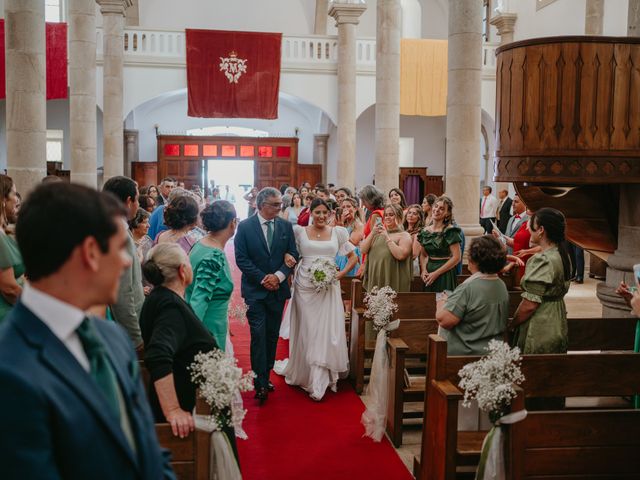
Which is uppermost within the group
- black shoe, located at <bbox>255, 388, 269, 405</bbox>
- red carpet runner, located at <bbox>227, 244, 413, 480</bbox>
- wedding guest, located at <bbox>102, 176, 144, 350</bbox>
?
wedding guest, located at <bbox>102, 176, 144, 350</bbox>

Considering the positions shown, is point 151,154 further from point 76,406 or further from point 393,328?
point 76,406

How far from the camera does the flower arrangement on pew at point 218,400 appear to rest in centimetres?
311

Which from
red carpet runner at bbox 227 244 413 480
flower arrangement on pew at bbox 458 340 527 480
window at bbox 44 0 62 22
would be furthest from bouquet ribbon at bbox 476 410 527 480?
window at bbox 44 0 62 22

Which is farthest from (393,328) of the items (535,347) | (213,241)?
(213,241)

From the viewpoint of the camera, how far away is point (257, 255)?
6016 mm

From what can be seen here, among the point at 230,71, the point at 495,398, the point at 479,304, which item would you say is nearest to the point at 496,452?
the point at 495,398

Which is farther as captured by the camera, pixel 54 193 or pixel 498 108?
pixel 498 108

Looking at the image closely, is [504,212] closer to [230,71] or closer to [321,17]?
[230,71]

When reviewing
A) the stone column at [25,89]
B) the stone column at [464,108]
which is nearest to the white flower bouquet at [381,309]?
the stone column at [464,108]

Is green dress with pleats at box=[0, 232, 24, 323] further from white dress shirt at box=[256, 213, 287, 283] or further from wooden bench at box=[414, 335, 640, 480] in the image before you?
white dress shirt at box=[256, 213, 287, 283]

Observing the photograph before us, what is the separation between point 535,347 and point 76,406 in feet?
12.0

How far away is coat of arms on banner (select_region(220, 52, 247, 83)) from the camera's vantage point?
1841 centimetres

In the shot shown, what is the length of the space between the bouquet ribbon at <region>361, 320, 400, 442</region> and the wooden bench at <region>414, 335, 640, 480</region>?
107 centimetres

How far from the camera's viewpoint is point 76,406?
1501mm
